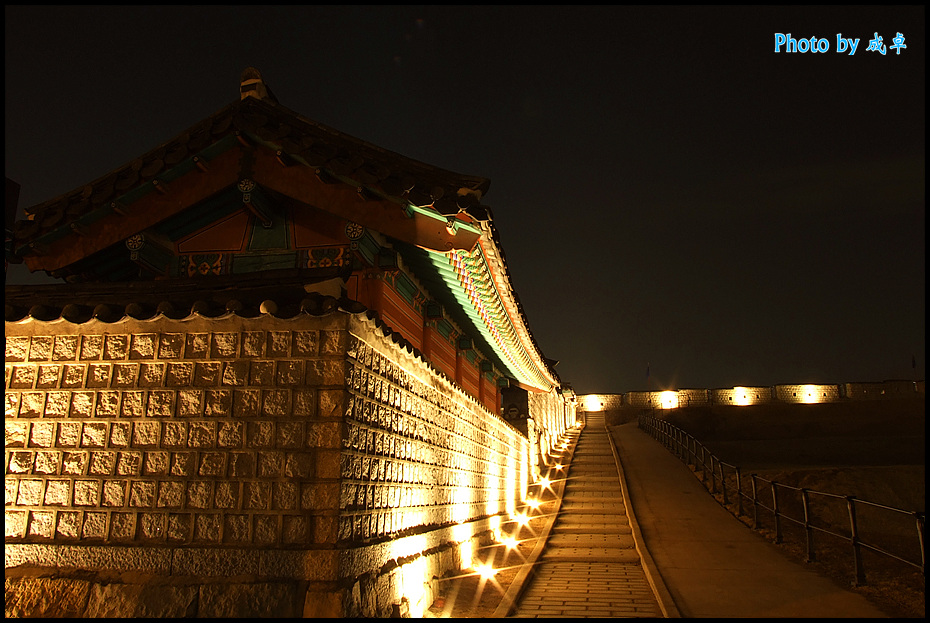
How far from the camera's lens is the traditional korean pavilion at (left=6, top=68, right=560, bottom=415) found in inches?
275

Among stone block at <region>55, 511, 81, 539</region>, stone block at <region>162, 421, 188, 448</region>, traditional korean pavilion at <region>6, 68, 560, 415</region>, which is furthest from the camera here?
traditional korean pavilion at <region>6, 68, 560, 415</region>

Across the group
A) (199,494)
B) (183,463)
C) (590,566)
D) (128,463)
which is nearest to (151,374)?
(128,463)

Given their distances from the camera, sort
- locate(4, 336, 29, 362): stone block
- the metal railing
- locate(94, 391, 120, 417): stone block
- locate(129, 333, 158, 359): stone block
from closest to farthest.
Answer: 1. locate(94, 391, 120, 417): stone block
2. locate(129, 333, 158, 359): stone block
3. locate(4, 336, 29, 362): stone block
4. the metal railing

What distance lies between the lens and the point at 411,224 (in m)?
7.37

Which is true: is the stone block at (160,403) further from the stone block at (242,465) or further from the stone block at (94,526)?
the stone block at (94,526)

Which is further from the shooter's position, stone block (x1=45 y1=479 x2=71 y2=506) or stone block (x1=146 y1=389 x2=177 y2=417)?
stone block (x1=146 y1=389 x2=177 y2=417)

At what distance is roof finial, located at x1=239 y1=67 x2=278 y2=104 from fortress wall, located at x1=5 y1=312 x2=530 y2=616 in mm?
4160

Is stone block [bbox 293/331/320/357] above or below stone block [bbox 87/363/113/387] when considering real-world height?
above

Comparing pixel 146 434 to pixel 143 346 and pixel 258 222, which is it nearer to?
pixel 143 346

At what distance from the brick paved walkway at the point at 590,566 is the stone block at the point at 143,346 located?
5103 mm

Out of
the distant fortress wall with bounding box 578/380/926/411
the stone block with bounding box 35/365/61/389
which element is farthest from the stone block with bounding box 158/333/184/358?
the distant fortress wall with bounding box 578/380/926/411

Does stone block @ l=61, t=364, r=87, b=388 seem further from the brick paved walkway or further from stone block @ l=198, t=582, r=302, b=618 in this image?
the brick paved walkway

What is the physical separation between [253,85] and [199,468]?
5.64 metres

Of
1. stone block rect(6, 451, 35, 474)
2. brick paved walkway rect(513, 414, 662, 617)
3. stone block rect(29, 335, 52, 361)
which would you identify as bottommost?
brick paved walkway rect(513, 414, 662, 617)
